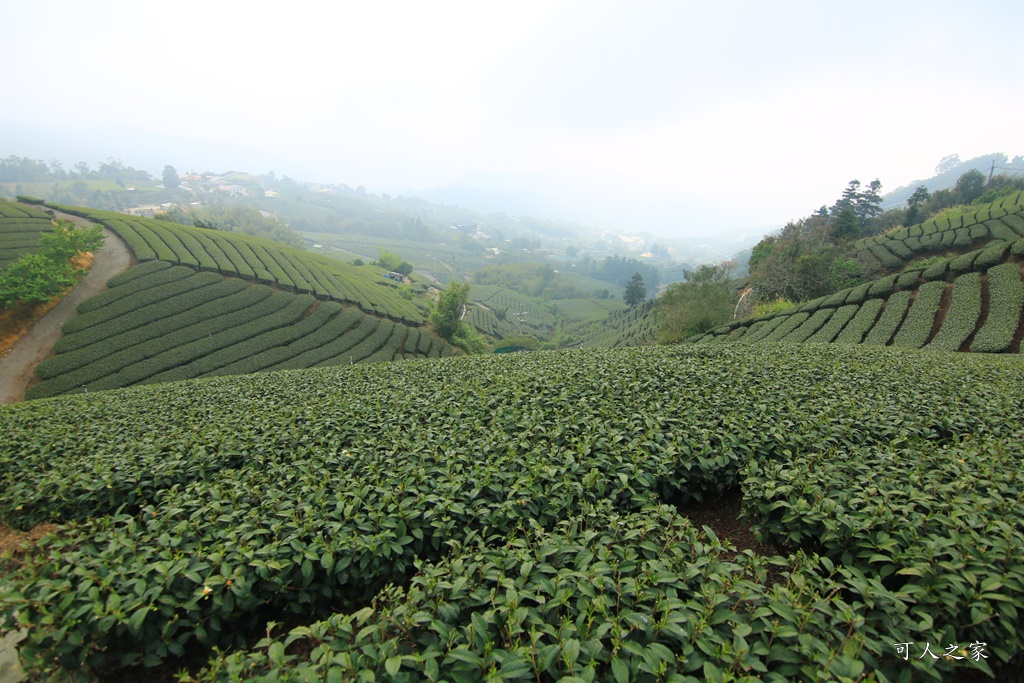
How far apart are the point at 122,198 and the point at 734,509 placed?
191130mm

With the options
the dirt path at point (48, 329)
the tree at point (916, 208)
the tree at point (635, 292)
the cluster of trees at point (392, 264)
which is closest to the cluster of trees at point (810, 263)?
the tree at point (916, 208)

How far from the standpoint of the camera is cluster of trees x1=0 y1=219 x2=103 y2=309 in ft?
68.3

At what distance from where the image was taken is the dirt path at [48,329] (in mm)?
19016

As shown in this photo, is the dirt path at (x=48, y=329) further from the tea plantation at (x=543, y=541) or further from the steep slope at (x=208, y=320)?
the tea plantation at (x=543, y=541)

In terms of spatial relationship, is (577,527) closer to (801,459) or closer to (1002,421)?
(801,459)

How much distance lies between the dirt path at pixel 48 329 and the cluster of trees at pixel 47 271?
2.50 feet

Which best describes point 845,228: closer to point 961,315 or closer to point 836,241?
point 836,241

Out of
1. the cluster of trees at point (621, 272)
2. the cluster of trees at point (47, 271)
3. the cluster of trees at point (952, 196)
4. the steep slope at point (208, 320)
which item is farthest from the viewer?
the cluster of trees at point (621, 272)

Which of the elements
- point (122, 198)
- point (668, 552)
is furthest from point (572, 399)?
point (122, 198)

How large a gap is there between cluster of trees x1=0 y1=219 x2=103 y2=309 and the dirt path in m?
0.76

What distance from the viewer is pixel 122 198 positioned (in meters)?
134

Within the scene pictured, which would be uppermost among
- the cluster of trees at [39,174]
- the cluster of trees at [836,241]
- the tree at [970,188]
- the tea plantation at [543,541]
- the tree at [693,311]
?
the cluster of trees at [39,174]

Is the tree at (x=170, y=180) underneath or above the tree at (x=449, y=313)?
above

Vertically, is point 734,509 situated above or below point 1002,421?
below
